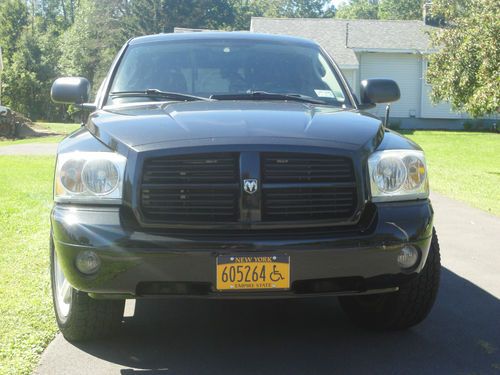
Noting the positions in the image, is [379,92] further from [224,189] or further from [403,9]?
[403,9]

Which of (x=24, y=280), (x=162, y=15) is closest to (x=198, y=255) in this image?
(x=24, y=280)

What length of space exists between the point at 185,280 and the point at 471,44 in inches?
546

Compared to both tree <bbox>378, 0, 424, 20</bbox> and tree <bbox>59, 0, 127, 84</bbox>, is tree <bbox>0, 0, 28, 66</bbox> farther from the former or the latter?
tree <bbox>378, 0, 424, 20</bbox>

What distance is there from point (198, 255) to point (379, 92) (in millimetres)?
2571

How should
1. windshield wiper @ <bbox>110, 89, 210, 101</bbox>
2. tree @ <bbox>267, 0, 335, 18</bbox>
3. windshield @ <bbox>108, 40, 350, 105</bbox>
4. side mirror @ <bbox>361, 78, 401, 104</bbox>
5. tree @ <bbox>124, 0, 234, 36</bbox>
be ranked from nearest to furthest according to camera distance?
1. windshield wiper @ <bbox>110, 89, 210, 101</bbox>
2. windshield @ <bbox>108, 40, 350, 105</bbox>
3. side mirror @ <bbox>361, 78, 401, 104</bbox>
4. tree @ <bbox>124, 0, 234, 36</bbox>
5. tree @ <bbox>267, 0, 335, 18</bbox>

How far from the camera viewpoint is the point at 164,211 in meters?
3.81

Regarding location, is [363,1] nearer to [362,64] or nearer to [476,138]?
[362,64]

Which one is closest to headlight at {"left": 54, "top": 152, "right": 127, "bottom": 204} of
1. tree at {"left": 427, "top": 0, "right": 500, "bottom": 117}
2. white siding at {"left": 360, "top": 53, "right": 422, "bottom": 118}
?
tree at {"left": 427, "top": 0, "right": 500, "bottom": 117}

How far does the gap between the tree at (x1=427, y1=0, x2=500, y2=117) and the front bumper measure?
1089cm

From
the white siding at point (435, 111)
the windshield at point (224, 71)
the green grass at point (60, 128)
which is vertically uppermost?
the windshield at point (224, 71)

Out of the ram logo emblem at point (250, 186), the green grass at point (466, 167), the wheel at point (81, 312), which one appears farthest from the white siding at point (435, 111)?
the ram logo emblem at point (250, 186)

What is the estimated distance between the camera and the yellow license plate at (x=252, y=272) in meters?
3.72

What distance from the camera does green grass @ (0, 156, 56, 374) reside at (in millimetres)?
4234

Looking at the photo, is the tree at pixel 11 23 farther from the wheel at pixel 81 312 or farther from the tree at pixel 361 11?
the wheel at pixel 81 312
